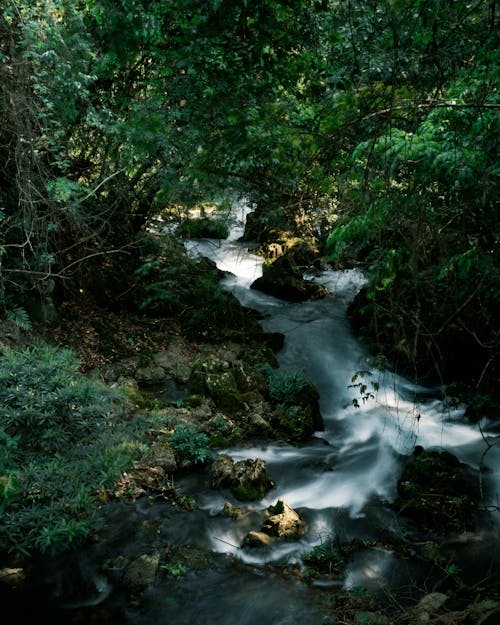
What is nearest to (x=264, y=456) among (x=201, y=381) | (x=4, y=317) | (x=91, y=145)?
(x=201, y=381)

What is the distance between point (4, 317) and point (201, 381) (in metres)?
3.04

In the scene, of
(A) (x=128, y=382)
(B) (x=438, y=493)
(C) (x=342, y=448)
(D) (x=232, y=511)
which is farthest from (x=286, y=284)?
(D) (x=232, y=511)

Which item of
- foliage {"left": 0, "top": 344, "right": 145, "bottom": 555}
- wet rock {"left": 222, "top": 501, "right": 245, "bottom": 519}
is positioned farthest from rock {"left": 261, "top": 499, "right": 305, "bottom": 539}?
foliage {"left": 0, "top": 344, "right": 145, "bottom": 555}

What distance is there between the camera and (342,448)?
7730 mm

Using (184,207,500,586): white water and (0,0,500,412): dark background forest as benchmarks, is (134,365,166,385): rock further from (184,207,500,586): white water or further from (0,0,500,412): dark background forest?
(184,207,500,586): white water

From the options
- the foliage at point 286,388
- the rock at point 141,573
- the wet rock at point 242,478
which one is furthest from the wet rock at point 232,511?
the foliage at point 286,388

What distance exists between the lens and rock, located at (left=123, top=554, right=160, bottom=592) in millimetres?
4480

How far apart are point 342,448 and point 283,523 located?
255 cm

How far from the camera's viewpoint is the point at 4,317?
24.6 feet

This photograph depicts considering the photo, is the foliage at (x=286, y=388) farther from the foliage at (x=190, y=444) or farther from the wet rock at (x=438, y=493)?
the wet rock at (x=438, y=493)

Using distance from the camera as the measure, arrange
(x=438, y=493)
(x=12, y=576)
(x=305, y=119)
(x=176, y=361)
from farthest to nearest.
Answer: (x=176, y=361) → (x=438, y=493) → (x=305, y=119) → (x=12, y=576)

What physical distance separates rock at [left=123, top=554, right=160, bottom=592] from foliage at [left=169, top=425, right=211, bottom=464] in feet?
5.61

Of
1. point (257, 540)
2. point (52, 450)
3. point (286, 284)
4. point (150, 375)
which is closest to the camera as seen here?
point (52, 450)

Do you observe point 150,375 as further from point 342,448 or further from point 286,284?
point 286,284
